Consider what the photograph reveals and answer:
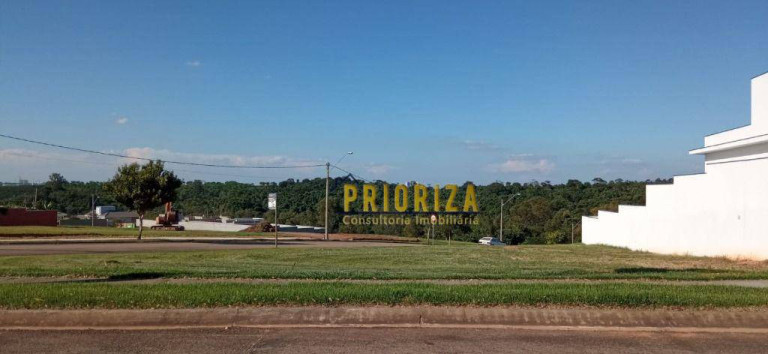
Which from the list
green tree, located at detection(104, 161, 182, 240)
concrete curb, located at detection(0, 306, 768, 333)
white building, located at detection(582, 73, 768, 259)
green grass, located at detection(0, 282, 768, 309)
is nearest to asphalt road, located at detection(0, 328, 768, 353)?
concrete curb, located at detection(0, 306, 768, 333)

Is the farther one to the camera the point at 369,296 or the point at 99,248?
the point at 99,248

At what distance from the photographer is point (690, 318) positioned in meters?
8.66

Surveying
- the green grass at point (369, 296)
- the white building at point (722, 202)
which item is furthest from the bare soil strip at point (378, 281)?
the white building at point (722, 202)

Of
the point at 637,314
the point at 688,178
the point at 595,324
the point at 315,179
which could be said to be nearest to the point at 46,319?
the point at 595,324

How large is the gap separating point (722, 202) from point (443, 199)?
181 ft

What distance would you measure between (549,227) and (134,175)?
47.3m

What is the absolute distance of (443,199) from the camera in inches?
3029

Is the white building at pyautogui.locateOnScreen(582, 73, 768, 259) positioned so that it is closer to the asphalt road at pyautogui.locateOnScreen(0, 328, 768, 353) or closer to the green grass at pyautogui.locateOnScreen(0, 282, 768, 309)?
the green grass at pyautogui.locateOnScreen(0, 282, 768, 309)

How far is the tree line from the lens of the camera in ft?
230

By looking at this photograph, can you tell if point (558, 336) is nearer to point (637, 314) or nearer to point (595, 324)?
point (595, 324)

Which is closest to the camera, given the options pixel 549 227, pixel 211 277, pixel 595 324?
pixel 595 324

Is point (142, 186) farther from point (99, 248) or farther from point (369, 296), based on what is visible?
point (369, 296)

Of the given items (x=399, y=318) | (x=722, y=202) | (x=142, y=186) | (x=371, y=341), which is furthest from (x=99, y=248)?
(x=371, y=341)

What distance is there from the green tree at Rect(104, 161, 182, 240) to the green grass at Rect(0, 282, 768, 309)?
2892cm
